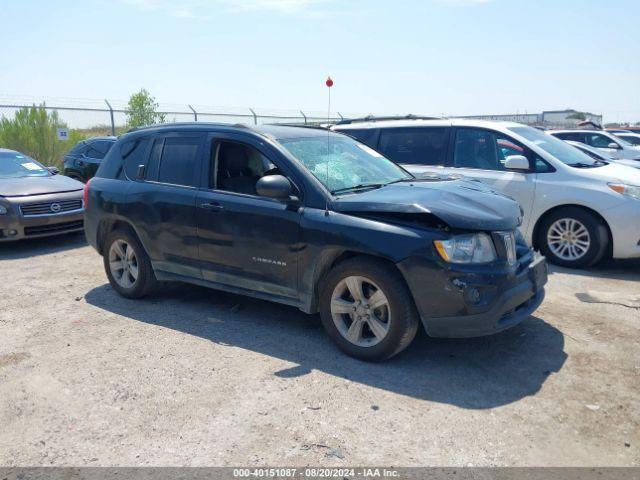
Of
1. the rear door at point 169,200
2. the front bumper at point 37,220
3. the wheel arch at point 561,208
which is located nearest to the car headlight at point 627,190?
the wheel arch at point 561,208

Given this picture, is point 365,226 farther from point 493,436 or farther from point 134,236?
point 134,236

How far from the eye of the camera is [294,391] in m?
3.94

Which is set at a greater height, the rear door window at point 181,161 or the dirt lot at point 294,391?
the rear door window at point 181,161

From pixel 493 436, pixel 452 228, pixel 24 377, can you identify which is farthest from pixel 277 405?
pixel 24 377

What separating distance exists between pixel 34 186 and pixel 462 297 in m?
7.49

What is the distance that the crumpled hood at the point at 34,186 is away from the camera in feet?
28.5

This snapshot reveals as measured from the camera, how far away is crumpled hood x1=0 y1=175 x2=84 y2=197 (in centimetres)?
868

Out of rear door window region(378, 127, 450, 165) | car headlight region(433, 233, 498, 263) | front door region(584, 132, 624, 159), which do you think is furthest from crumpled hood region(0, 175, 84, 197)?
front door region(584, 132, 624, 159)

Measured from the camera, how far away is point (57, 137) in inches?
734

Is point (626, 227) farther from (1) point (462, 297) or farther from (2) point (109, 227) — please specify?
(2) point (109, 227)

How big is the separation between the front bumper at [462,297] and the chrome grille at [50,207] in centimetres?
657

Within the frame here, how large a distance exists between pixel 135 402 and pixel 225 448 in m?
0.89

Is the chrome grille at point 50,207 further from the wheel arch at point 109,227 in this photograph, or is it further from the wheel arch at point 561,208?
the wheel arch at point 561,208

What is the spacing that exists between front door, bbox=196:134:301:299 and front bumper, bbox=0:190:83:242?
450cm
